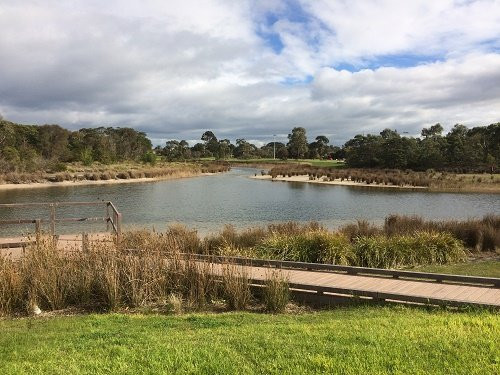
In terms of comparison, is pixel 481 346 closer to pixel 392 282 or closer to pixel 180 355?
pixel 180 355

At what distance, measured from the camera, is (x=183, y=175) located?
254 ft

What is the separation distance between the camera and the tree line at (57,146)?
62678mm

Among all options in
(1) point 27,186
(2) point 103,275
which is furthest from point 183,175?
(2) point 103,275

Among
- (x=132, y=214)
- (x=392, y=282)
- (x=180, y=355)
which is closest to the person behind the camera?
(x=180, y=355)

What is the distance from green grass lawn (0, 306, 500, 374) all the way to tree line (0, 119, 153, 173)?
192 feet

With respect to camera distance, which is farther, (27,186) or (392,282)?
(27,186)

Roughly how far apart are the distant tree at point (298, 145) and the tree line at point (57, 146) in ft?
154

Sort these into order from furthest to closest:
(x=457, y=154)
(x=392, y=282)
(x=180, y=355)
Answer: (x=457, y=154) → (x=392, y=282) → (x=180, y=355)

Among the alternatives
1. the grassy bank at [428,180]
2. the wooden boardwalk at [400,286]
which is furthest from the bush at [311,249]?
the grassy bank at [428,180]

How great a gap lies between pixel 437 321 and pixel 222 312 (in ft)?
11.5

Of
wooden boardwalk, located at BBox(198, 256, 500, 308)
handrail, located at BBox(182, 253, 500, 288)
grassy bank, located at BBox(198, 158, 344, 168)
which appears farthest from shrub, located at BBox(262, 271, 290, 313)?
grassy bank, located at BBox(198, 158, 344, 168)

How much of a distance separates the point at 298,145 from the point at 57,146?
7142 centimetres

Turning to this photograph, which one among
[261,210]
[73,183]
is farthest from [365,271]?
[73,183]

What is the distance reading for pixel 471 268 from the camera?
12188 mm
